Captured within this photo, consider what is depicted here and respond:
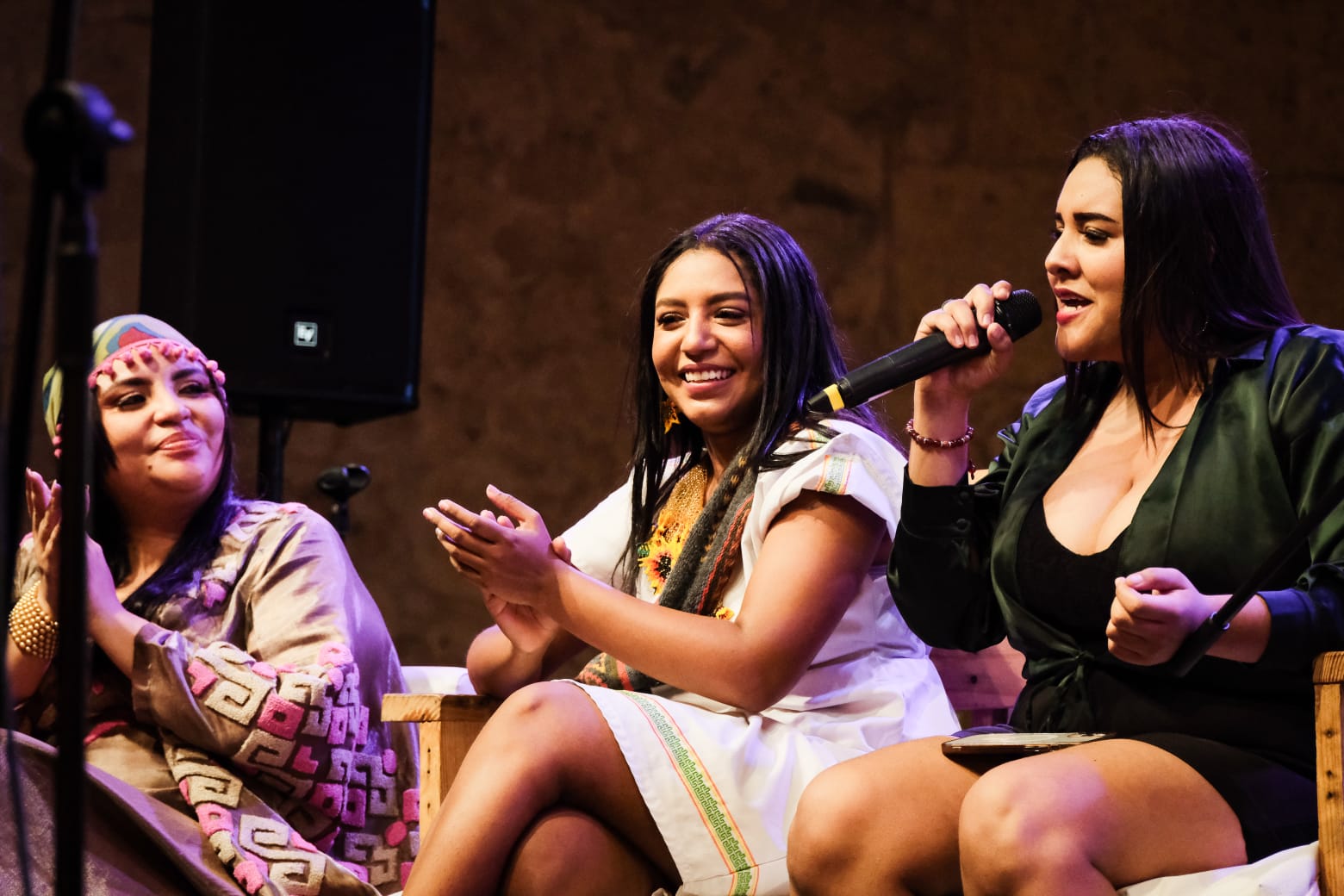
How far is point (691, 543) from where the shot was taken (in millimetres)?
1938

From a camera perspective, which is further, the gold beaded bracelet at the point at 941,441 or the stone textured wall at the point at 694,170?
the stone textured wall at the point at 694,170

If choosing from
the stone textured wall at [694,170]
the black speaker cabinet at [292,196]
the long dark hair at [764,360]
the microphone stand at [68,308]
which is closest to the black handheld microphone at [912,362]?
the long dark hair at [764,360]

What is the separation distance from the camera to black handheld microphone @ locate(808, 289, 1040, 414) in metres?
1.53

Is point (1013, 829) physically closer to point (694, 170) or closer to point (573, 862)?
point (573, 862)

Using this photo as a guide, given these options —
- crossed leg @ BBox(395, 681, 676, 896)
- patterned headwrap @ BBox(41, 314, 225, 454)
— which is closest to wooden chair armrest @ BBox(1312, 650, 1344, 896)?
crossed leg @ BBox(395, 681, 676, 896)

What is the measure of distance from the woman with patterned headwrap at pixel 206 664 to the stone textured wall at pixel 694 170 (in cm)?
153

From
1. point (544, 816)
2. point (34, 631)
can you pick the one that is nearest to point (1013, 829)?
point (544, 816)

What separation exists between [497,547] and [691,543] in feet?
1.04

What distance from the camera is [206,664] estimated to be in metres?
2.00

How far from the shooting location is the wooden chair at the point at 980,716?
136 centimetres

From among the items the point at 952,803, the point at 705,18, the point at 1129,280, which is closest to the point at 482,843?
the point at 952,803

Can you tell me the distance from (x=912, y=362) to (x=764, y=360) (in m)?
0.43

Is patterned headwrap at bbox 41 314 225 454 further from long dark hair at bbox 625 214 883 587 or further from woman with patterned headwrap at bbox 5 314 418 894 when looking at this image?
long dark hair at bbox 625 214 883 587

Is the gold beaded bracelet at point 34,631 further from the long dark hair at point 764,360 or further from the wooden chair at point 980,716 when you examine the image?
the long dark hair at point 764,360
